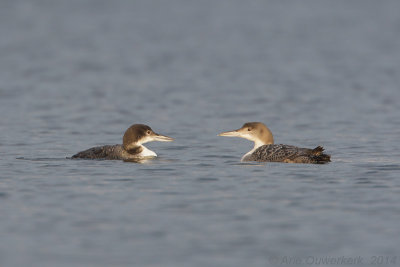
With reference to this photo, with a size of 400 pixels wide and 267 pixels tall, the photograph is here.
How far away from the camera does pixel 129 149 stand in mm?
13461

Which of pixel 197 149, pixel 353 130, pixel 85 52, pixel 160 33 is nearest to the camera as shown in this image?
pixel 197 149

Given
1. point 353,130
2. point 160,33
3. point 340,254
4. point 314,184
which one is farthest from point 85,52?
point 340,254

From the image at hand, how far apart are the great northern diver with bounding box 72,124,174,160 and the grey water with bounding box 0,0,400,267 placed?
0.29 m

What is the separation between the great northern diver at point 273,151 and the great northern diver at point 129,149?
1.33 metres

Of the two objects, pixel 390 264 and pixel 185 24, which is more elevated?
pixel 185 24

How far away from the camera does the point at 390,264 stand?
763 centimetres

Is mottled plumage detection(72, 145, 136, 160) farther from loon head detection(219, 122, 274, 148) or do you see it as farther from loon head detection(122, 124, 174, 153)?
loon head detection(219, 122, 274, 148)

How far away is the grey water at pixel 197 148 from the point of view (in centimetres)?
Answer: 823

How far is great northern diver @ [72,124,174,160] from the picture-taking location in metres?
13.3

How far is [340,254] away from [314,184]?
10.4ft

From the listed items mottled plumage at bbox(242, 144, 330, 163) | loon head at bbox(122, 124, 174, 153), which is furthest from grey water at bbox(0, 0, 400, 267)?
loon head at bbox(122, 124, 174, 153)

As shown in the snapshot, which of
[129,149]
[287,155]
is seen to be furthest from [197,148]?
[287,155]

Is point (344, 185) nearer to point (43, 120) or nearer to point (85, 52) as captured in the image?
point (43, 120)

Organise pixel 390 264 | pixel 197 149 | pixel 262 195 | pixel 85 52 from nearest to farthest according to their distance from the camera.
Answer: pixel 390 264, pixel 262 195, pixel 197 149, pixel 85 52
